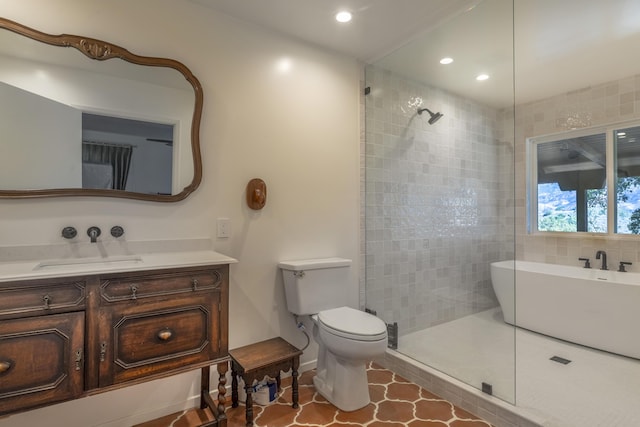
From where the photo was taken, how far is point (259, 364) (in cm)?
185

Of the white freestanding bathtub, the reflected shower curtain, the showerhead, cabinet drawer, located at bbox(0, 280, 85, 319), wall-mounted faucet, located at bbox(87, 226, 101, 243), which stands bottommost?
the white freestanding bathtub

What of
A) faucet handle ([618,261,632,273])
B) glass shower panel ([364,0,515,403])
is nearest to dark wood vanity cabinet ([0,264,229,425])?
glass shower panel ([364,0,515,403])

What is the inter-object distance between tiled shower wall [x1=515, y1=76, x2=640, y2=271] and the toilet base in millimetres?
2554

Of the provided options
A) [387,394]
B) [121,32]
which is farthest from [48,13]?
[387,394]

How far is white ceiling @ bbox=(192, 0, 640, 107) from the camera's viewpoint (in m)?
2.04

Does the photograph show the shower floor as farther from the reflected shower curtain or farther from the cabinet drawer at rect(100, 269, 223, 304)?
the reflected shower curtain

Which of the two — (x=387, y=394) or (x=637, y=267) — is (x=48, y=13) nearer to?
(x=387, y=394)

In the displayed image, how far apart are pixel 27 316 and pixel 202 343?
0.66 m

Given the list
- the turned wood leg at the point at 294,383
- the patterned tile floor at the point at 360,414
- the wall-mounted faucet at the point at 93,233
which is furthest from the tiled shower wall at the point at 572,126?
the wall-mounted faucet at the point at 93,233

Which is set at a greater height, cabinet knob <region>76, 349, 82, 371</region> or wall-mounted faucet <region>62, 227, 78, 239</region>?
wall-mounted faucet <region>62, 227, 78, 239</region>

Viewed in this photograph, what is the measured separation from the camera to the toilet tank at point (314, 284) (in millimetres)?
2150

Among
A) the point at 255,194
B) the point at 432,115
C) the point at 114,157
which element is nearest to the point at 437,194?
the point at 432,115

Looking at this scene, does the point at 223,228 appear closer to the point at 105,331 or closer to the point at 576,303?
the point at 105,331

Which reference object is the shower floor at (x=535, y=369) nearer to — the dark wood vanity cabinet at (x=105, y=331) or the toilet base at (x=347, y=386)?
the toilet base at (x=347, y=386)
